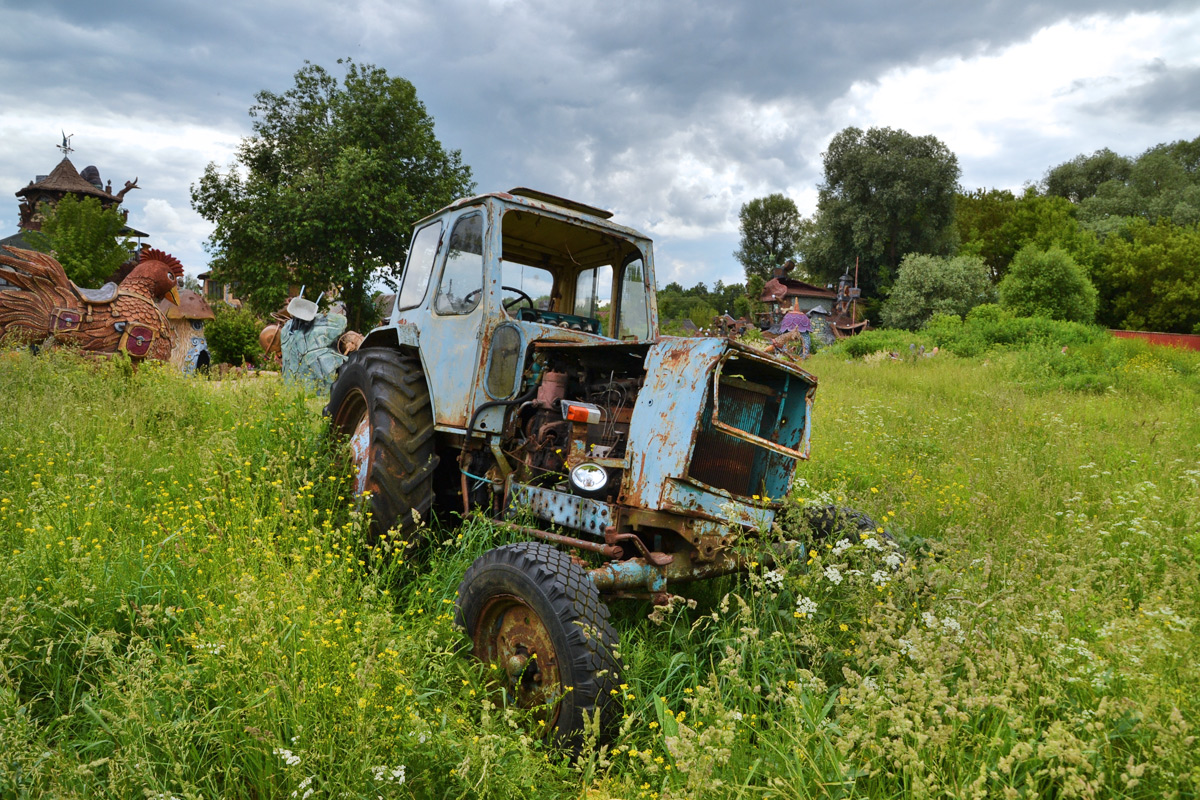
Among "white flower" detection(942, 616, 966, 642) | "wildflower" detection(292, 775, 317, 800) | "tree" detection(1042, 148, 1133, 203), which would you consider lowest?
"wildflower" detection(292, 775, 317, 800)

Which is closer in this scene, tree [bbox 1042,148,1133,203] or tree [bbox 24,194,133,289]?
tree [bbox 24,194,133,289]

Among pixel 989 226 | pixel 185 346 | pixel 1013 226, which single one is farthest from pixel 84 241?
pixel 989 226

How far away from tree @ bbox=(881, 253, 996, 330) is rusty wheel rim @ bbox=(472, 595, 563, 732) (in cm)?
3251

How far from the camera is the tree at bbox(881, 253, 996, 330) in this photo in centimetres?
3156

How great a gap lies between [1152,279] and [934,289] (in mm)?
10819

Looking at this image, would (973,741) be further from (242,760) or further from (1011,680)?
(242,760)

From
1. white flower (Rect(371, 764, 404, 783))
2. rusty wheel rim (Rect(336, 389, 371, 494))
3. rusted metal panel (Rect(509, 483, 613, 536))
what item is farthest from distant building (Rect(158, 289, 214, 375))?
white flower (Rect(371, 764, 404, 783))

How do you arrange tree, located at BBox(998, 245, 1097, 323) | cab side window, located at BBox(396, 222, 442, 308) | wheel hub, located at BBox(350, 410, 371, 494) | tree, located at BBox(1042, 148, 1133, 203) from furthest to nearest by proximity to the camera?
1. tree, located at BBox(1042, 148, 1133, 203)
2. tree, located at BBox(998, 245, 1097, 323)
3. cab side window, located at BBox(396, 222, 442, 308)
4. wheel hub, located at BBox(350, 410, 371, 494)

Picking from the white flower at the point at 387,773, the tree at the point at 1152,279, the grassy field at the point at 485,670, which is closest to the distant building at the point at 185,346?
the grassy field at the point at 485,670

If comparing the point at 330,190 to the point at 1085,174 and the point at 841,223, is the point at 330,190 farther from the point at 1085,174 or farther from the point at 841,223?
the point at 1085,174

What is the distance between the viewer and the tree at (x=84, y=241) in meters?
19.5

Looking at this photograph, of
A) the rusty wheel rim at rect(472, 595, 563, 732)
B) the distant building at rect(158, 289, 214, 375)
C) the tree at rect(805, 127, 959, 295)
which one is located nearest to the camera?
the rusty wheel rim at rect(472, 595, 563, 732)

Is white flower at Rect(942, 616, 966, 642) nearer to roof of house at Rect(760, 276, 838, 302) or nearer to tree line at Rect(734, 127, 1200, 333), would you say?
tree line at Rect(734, 127, 1200, 333)

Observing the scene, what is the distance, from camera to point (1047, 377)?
12.0 metres
